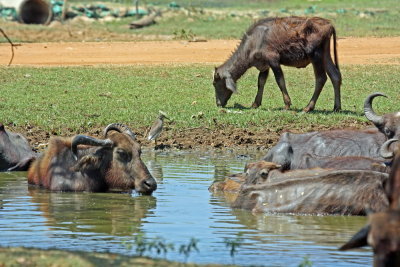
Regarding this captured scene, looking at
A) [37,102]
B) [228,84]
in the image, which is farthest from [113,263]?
[228,84]

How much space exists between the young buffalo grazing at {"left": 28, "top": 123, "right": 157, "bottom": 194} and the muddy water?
20cm

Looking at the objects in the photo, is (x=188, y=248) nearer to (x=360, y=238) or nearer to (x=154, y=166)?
(x=360, y=238)

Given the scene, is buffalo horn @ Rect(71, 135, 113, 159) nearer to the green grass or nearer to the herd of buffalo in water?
the herd of buffalo in water

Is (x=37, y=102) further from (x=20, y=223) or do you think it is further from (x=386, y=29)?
(x=386, y=29)

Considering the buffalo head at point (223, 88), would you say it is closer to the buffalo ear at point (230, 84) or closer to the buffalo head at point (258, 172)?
the buffalo ear at point (230, 84)

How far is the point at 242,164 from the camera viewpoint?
14133 millimetres

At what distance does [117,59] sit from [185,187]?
15397mm

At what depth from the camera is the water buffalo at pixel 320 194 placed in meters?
9.99

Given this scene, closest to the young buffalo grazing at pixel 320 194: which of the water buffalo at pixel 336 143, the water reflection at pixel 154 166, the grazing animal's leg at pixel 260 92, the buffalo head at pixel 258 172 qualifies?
the buffalo head at pixel 258 172

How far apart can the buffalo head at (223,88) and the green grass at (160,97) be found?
0.20m

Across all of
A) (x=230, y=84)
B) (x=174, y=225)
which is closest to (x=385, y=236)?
(x=174, y=225)

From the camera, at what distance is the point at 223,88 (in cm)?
1998

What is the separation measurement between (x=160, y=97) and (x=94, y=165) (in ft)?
25.9

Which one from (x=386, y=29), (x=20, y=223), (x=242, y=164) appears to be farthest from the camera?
(x=386, y=29)
